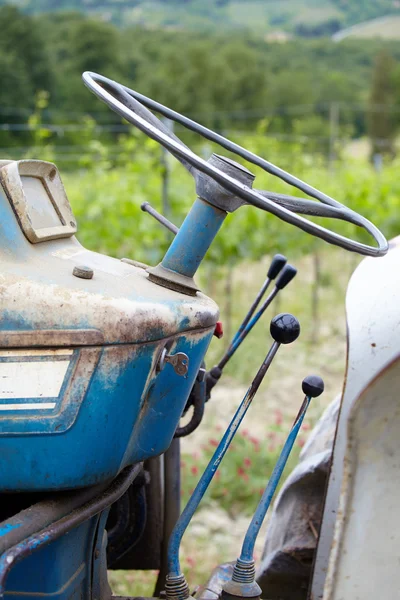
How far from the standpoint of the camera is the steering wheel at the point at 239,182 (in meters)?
1.07

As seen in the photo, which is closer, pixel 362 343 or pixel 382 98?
pixel 362 343

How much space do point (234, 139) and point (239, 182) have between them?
11042mm

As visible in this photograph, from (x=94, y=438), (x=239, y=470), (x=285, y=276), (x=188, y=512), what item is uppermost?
(x=285, y=276)

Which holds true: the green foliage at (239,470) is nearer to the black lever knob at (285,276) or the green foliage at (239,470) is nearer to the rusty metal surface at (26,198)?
the black lever knob at (285,276)

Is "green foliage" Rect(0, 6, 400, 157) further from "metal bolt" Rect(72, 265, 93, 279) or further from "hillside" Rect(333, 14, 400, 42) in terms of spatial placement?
"metal bolt" Rect(72, 265, 93, 279)

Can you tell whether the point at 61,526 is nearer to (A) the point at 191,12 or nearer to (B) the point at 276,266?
(B) the point at 276,266

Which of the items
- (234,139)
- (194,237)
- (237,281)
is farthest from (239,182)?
(234,139)

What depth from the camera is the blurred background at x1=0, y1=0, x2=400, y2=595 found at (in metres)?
4.08

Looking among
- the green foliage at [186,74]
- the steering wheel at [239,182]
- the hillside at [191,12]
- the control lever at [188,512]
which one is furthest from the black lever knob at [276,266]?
the hillside at [191,12]

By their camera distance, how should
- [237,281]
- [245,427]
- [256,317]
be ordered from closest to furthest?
[256,317], [245,427], [237,281]

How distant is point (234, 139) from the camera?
470 inches

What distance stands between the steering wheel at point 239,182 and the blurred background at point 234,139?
1438 millimetres

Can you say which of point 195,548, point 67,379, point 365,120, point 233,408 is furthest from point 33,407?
point 365,120

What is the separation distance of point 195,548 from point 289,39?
5860cm
